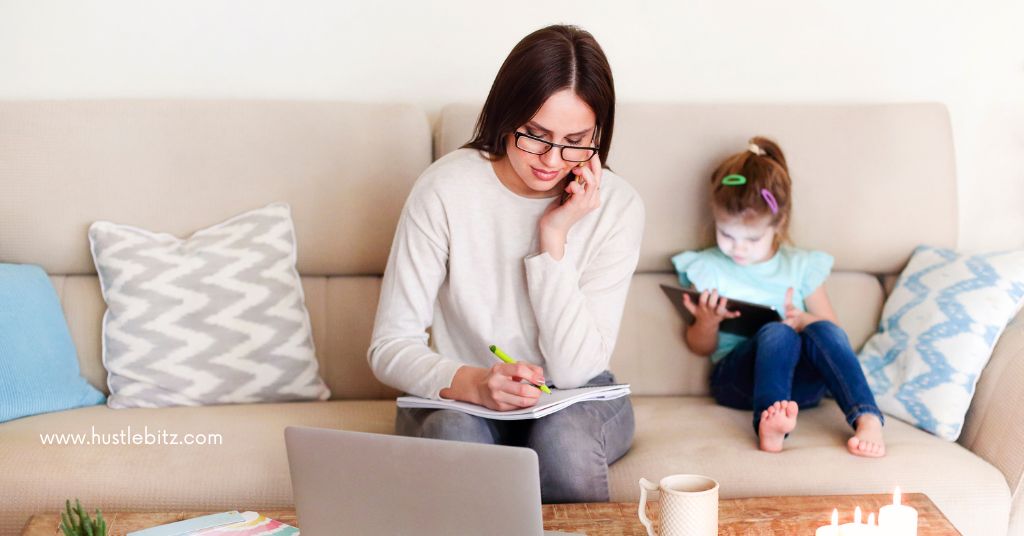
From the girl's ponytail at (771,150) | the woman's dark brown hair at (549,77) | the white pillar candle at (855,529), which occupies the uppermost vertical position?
the woman's dark brown hair at (549,77)

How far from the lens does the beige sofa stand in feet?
6.68

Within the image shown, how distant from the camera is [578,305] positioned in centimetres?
176

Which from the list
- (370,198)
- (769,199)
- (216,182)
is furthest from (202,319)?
(769,199)

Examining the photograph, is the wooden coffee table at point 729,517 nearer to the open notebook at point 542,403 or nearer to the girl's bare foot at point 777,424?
the open notebook at point 542,403

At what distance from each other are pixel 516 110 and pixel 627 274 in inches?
15.1

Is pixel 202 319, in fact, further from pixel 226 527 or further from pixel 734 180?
pixel 734 180

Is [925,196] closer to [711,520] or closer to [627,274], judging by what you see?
[627,274]

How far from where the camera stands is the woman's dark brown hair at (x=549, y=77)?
5.45ft

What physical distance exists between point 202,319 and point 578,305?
800 mm

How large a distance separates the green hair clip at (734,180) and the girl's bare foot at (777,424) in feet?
1.64

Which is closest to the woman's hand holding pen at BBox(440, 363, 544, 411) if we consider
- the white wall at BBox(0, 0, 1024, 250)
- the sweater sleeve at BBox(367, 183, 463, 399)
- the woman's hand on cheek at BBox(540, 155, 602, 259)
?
the sweater sleeve at BBox(367, 183, 463, 399)

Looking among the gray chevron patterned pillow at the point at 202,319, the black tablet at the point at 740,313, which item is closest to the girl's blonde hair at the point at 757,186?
the black tablet at the point at 740,313

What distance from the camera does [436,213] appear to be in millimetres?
1792

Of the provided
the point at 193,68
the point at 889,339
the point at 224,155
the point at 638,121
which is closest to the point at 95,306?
the point at 224,155
